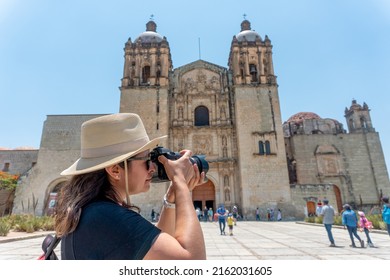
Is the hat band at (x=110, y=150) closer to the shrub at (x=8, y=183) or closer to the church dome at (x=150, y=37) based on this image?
the shrub at (x=8, y=183)

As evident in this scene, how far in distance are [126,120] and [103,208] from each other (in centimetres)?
39

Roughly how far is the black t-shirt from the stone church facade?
64.1 feet

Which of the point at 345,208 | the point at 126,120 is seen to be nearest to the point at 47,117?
the point at 345,208

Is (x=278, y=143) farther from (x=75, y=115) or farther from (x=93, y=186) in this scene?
(x=93, y=186)

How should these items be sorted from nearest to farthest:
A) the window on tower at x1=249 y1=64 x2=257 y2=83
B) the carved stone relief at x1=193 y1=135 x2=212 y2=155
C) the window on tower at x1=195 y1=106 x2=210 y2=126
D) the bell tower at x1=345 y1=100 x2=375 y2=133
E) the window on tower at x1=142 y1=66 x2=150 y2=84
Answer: the carved stone relief at x1=193 y1=135 x2=212 y2=155 < the window on tower at x1=195 y1=106 x2=210 y2=126 < the window on tower at x1=249 y1=64 x2=257 y2=83 < the window on tower at x1=142 y1=66 x2=150 y2=84 < the bell tower at x1=345 y1=100 x2=375 y2=133

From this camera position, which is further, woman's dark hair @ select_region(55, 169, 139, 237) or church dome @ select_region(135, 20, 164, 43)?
church dome @ select_region(135, 20, 164, 43)

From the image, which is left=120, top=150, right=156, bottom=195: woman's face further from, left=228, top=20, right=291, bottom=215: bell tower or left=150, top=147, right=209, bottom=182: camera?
left=228, top=20, right=291, bottom=215: bell tower

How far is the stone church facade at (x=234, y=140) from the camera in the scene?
2102 centimetres

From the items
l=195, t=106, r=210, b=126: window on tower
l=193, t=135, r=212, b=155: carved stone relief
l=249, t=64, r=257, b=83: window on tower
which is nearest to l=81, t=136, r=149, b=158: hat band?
l=193, t=135, r=212, b=155: carved stone relief

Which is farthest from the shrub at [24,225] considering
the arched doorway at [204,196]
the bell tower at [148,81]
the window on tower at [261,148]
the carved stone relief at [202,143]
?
the window on tower at [261,148]

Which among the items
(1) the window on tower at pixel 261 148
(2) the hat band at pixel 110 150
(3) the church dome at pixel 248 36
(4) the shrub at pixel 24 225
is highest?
(3) the church dome at pixel 248 36

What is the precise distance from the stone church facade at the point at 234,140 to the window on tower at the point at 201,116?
0.10m

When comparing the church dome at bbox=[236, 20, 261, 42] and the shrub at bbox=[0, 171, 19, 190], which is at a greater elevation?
the church dome at bbox=[236, 20, 261, 42]

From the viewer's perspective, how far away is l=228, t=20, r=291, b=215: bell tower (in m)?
20.5
